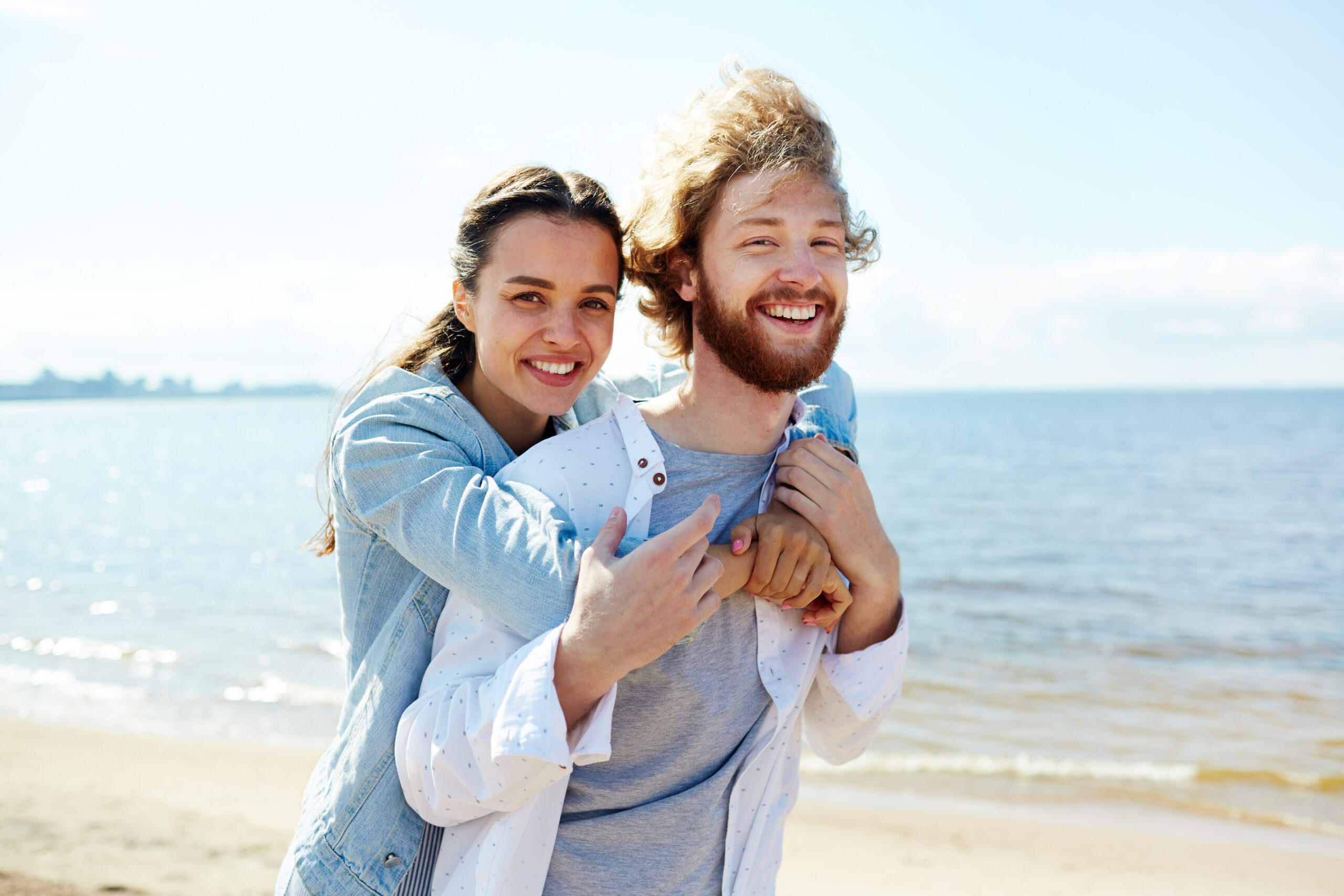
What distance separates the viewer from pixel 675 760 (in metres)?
2.01

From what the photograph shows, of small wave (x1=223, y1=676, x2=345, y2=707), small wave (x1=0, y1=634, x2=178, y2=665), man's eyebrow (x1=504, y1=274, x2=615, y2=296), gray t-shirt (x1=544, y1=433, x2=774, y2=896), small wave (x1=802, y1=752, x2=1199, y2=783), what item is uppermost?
man's eyebrow (x1=504, y1=274, x2=615, y2=296)

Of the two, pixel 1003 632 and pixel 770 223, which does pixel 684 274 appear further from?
pixel 1003 632

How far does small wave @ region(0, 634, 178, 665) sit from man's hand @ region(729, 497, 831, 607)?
1063cm

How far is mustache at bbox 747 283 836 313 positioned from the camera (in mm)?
2139

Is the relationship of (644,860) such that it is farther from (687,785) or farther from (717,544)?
(717,544)

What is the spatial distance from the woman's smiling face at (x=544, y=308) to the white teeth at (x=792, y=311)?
1.67ft

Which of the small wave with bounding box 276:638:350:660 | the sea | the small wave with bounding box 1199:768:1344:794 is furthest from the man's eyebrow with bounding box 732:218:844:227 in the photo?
the small wave with bounding box 276:638:350:660

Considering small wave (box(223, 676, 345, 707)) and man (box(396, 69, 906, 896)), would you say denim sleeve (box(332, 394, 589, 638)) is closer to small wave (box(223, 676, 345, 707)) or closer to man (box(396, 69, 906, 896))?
man (box(396, 69, 906, 896))

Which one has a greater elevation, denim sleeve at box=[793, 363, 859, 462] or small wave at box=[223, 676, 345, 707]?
denim sleeve at box=[793, 363, 859, 462]

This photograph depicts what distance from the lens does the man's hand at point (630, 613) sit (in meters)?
1.65

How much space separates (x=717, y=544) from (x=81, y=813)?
20.1ft

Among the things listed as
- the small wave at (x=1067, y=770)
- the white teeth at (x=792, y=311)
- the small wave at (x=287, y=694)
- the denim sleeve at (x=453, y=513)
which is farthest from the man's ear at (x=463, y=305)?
the small wave at (x=287, y=694)

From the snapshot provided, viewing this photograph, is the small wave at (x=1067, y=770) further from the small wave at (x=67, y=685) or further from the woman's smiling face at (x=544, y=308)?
the small wave at (x=67, y=685)

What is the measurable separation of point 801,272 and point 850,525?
589 millimetres
